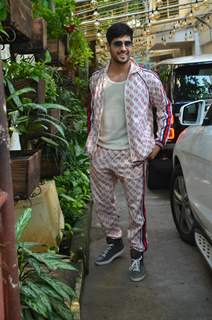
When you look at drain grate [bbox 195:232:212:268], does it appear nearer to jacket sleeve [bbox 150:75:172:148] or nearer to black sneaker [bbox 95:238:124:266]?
black sneaker [bbox 95:238:124:266]

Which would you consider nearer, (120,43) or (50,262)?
(50,262)

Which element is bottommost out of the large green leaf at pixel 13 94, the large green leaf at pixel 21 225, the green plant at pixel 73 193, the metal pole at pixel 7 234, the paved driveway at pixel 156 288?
the paved driveway at pixel 156 288

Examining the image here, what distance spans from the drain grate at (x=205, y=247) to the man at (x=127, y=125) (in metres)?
0.46

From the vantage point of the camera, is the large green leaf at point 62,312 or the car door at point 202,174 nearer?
the large green leaf at point 62,312

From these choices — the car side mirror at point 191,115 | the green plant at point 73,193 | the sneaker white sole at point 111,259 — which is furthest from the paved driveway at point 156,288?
the car side mirror at point 191,115

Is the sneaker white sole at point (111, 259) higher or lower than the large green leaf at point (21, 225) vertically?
lower

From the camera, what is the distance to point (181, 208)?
505 centimetres

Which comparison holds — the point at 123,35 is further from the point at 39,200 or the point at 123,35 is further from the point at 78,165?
the point at 78,165

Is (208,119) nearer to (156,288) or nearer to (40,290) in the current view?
(156,288)

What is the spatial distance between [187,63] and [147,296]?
166 inches

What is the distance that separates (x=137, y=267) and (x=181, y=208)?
43.6 inches

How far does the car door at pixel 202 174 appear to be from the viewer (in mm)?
3551

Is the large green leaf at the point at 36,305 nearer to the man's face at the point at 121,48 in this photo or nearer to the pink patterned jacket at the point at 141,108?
the pink patterned jacket at the point at 141,108

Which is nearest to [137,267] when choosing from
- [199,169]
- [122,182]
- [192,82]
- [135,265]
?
[135,265]
